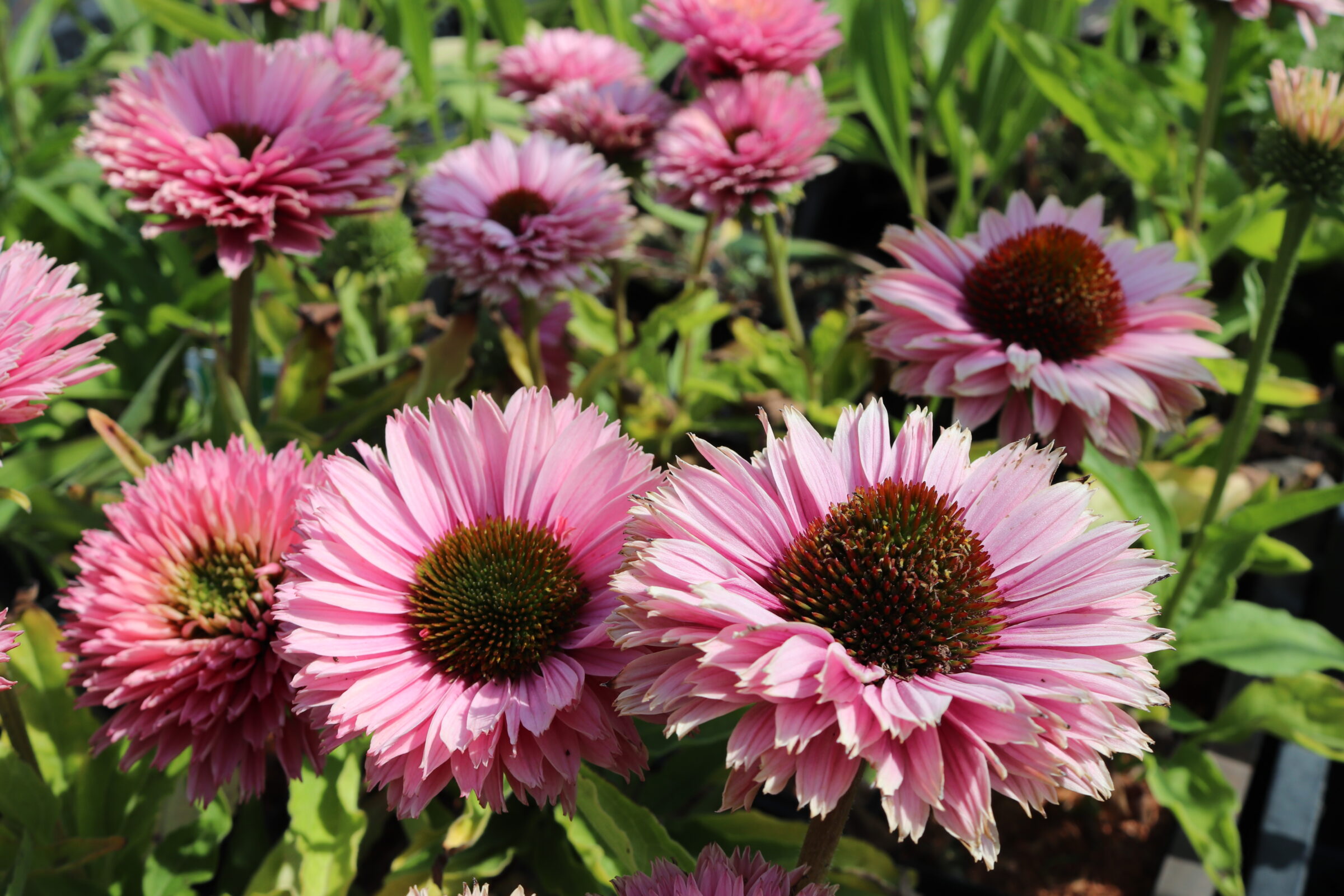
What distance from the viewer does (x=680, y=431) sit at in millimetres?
1580

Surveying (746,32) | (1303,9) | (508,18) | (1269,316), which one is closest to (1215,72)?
(1303,9)

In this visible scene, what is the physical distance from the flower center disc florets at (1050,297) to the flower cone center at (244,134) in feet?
2.83

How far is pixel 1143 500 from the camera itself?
1.18 m

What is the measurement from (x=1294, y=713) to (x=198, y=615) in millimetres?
1303

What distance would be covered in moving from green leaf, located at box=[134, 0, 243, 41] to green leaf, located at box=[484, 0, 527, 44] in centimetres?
49

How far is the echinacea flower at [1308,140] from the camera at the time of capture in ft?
3.15

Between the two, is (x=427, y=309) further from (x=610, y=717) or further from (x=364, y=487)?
(x=610, y=717)

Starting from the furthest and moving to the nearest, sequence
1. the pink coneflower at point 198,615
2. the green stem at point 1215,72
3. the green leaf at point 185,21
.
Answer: the green leaf at point 185,21 → the green stem at point 1215,72 → the pink coneflower at point 198,615

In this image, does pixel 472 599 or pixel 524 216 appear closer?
pixel 472 599

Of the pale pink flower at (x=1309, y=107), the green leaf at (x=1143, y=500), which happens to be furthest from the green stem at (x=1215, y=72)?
the green leaf at (x=1143, y=500)

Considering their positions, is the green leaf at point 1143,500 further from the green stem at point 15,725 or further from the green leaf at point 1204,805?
the green stem at point 15,725

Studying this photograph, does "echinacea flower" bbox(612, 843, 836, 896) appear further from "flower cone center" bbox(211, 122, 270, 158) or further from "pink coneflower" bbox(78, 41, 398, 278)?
"flower cone center" bbox(211, 122, 270, 158)

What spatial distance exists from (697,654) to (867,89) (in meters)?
1.70

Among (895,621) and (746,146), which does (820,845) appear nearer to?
(895,621)
